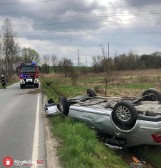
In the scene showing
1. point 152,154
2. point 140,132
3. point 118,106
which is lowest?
point 152,154

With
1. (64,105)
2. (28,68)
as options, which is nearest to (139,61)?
(28,68)

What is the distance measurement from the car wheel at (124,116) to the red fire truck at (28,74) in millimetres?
26111

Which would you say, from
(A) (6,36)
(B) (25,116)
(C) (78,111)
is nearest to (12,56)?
(A) (6,36)

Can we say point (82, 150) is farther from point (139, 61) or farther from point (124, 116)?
point (139, 61)

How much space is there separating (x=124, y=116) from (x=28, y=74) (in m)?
26.6

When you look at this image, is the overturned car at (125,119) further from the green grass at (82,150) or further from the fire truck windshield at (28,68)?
the fire truck windshield at (28,68)

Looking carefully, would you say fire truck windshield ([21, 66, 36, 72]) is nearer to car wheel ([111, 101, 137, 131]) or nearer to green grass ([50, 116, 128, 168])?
green grass ([50, 116, 128, 168])

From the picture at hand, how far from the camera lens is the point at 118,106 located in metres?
7.86

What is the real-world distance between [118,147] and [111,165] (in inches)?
64.1

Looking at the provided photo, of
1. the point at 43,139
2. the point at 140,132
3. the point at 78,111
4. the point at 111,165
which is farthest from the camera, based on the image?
the point at 78,111

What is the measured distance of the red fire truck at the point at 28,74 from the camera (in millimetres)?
33406

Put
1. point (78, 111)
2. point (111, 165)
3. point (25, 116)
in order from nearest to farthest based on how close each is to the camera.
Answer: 1. point (111, 165)
2. point (78, 111)
3. point (25, 116)

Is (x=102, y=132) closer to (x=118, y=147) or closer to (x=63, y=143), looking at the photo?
(x=118, y=147)

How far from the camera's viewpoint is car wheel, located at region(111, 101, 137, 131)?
756cm
